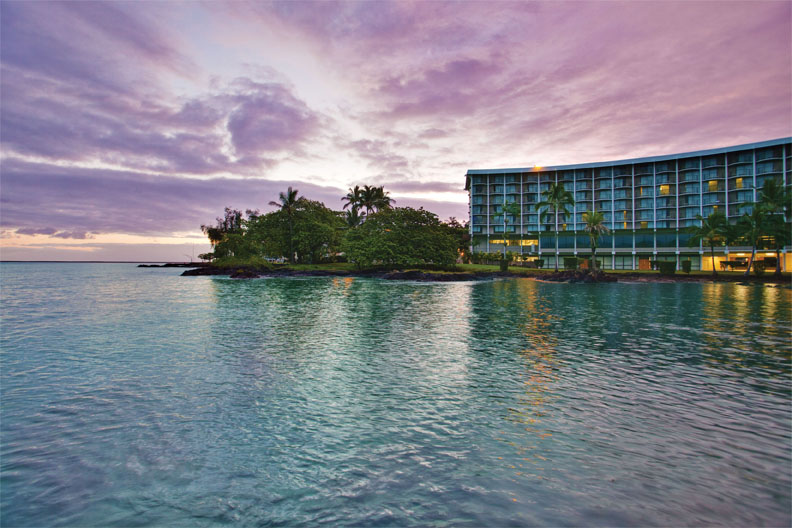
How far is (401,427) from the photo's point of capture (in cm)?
978

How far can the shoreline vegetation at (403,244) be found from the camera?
78.9 m

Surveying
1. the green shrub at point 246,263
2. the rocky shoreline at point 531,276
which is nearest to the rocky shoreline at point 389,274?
the rocky shoreline at point 531,276

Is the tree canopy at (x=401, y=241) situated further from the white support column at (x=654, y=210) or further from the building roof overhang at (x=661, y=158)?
the white support column at (x=654, y=210)

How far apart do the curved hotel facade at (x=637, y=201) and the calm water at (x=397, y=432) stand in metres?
107

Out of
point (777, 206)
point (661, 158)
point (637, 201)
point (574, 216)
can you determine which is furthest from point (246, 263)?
point (661, 158)

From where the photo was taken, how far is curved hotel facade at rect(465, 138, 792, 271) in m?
111

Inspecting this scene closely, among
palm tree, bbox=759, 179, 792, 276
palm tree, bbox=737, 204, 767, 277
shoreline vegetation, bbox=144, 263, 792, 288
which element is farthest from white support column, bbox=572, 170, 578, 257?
palm tree, bbox=759, 179, 792, 276

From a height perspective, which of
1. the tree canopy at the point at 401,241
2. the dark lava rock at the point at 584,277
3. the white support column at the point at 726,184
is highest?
the white support column at the point at 726,184

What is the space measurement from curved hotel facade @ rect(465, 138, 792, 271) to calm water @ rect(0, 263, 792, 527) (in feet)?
352

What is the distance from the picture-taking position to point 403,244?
311 ft

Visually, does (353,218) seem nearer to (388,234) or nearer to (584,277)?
(388,234)

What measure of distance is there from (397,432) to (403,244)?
85795mm

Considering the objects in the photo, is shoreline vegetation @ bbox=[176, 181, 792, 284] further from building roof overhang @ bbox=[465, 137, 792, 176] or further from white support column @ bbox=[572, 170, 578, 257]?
building roof overhang @ bbox=[465, 137, 792, 176]

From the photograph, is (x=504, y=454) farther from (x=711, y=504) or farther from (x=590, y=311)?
(x=590, y=311)
